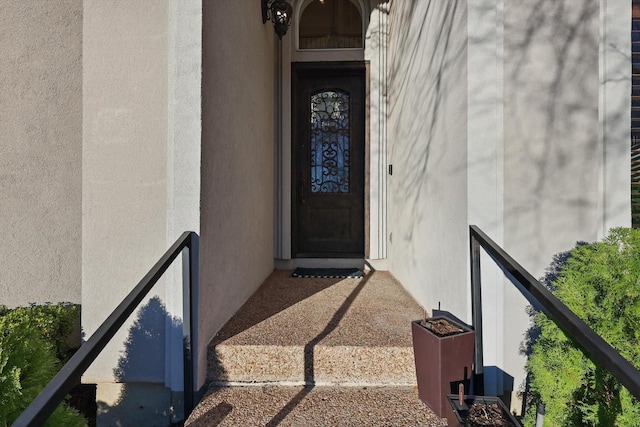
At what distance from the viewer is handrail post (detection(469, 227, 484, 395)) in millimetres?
1521

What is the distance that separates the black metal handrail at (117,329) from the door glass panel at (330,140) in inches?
96.9

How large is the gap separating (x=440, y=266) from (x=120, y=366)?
75.0 inches

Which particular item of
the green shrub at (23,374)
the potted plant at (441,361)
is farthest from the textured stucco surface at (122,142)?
the potted plant at (441,361)

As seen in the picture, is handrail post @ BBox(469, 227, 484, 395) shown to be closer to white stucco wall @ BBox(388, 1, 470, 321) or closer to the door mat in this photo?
white stucco wall @ BBox(388, 1, 470, 321)

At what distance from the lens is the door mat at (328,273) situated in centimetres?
325

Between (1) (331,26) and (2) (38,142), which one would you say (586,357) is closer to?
(2) (38,142)

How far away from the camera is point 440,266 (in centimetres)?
198

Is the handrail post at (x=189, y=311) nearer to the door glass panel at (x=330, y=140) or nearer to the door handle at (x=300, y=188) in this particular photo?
the door handle at (x=300, y=188)

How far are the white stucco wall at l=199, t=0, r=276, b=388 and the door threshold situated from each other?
1.69 ft

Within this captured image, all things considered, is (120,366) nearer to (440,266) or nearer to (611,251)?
(440,266)

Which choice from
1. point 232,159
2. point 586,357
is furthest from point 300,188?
point 586,357

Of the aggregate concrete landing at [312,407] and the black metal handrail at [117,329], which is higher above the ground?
the black metal handrail at [117,329]

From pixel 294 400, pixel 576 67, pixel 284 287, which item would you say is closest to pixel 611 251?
pixel 576 67

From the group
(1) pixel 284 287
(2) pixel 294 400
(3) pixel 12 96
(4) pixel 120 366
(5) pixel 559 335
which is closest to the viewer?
(5) pixel 559 335
